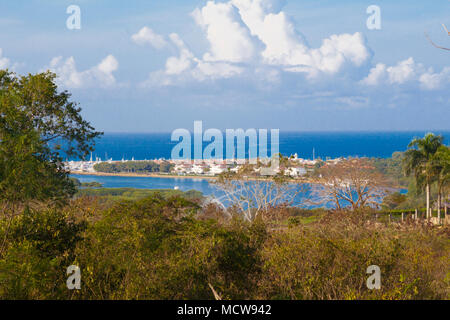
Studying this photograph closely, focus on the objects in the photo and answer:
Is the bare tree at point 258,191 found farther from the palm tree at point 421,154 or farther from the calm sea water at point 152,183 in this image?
the calm sea water at point 152,183

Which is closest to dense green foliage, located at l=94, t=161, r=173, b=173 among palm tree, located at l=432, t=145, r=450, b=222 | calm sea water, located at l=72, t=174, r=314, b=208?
calm sea water, located at l=72, t=174, r=314, b=208

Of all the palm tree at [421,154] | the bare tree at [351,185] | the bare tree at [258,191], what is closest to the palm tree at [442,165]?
the palm tree at [421,154]

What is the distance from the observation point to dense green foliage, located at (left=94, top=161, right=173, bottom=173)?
55281 mm

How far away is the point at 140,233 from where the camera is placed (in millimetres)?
7457

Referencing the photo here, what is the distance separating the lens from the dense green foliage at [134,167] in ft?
181

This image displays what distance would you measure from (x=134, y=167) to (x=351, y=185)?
42.5 metres

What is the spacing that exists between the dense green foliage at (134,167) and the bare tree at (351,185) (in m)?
36.4

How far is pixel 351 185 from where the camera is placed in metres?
18.9

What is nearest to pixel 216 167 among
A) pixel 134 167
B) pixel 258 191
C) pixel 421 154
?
pixel 421 154

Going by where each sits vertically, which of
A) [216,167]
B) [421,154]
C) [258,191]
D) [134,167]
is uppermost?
[421,154]

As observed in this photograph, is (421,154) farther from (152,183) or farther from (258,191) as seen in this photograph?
(152,183)
